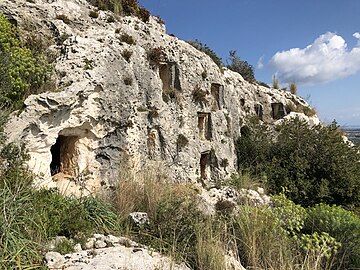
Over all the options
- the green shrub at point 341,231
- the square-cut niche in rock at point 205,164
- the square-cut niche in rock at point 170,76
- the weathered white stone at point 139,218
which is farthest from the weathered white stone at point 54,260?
the square-cut niche in rock at point 205,164

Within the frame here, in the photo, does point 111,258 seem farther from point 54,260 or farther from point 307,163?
point 307,163

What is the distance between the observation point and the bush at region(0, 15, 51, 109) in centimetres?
737

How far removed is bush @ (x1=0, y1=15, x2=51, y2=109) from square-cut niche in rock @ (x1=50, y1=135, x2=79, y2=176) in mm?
1885

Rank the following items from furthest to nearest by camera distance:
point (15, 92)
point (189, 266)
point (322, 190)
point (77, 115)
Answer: point (322, 190), point (77, 115), point (15, 92), point (189, 266)

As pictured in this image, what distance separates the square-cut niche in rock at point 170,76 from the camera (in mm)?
13555

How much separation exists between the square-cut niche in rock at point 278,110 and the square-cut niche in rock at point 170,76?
10.7m

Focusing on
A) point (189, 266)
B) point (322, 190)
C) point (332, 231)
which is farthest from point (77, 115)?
point (322, 190)

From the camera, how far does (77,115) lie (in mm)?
8719

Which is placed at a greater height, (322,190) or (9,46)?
(9,46)

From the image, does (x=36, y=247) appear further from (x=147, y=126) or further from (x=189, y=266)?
(x=147, y=126)

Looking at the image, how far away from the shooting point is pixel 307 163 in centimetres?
1496

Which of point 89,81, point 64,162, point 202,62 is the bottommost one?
point 64,162

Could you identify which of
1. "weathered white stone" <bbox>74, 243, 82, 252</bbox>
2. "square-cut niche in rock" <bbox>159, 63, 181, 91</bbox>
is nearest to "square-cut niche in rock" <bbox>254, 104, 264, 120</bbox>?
"square-cut niche in rock" <bbox>159, 63, 181, 91</bbox>

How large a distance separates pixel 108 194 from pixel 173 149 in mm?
5268
